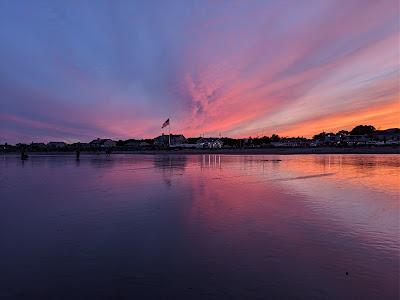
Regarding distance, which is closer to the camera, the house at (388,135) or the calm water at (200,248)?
the calm water at (200,248)

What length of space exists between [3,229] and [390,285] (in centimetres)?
1079

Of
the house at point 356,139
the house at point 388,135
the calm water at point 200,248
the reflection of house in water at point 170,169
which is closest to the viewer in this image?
the calm water at point 200,248

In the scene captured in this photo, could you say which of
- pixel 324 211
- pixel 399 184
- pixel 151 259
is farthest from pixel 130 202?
pixel 399 184

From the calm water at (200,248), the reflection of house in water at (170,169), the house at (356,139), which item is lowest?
the calm water at (200,248)

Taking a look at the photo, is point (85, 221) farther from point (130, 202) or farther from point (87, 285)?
point (87, 285)

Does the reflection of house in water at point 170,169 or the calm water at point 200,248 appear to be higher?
the reflection of house in water at point 170,169

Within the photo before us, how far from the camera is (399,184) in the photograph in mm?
20250

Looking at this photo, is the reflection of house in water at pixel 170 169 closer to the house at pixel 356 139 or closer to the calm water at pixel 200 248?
the calm water at pixel 200 248

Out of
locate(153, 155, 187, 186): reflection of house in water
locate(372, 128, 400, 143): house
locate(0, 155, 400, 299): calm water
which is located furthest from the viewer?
locate(372, 128, 400, 143): house

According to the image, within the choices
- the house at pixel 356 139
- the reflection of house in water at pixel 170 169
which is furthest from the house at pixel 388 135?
the reflection of house in water at pixel 170 169

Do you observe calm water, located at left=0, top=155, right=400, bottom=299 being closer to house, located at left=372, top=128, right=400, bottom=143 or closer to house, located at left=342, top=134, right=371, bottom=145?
house, located at left=342, top=134, right=371, bottom=145

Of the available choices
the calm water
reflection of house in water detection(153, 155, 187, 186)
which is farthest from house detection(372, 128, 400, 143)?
the calm water

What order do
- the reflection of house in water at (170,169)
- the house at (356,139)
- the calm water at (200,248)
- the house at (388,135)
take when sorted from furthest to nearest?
the house at (388,135) < the house at (356,139) < the reflection of house in water at (170,169) < the calm water at (200,248)

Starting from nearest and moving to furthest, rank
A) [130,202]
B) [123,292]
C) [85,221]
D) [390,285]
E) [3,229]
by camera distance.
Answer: [123,292] → [390,285] → [3,229] → [85,221] → [130,202]
